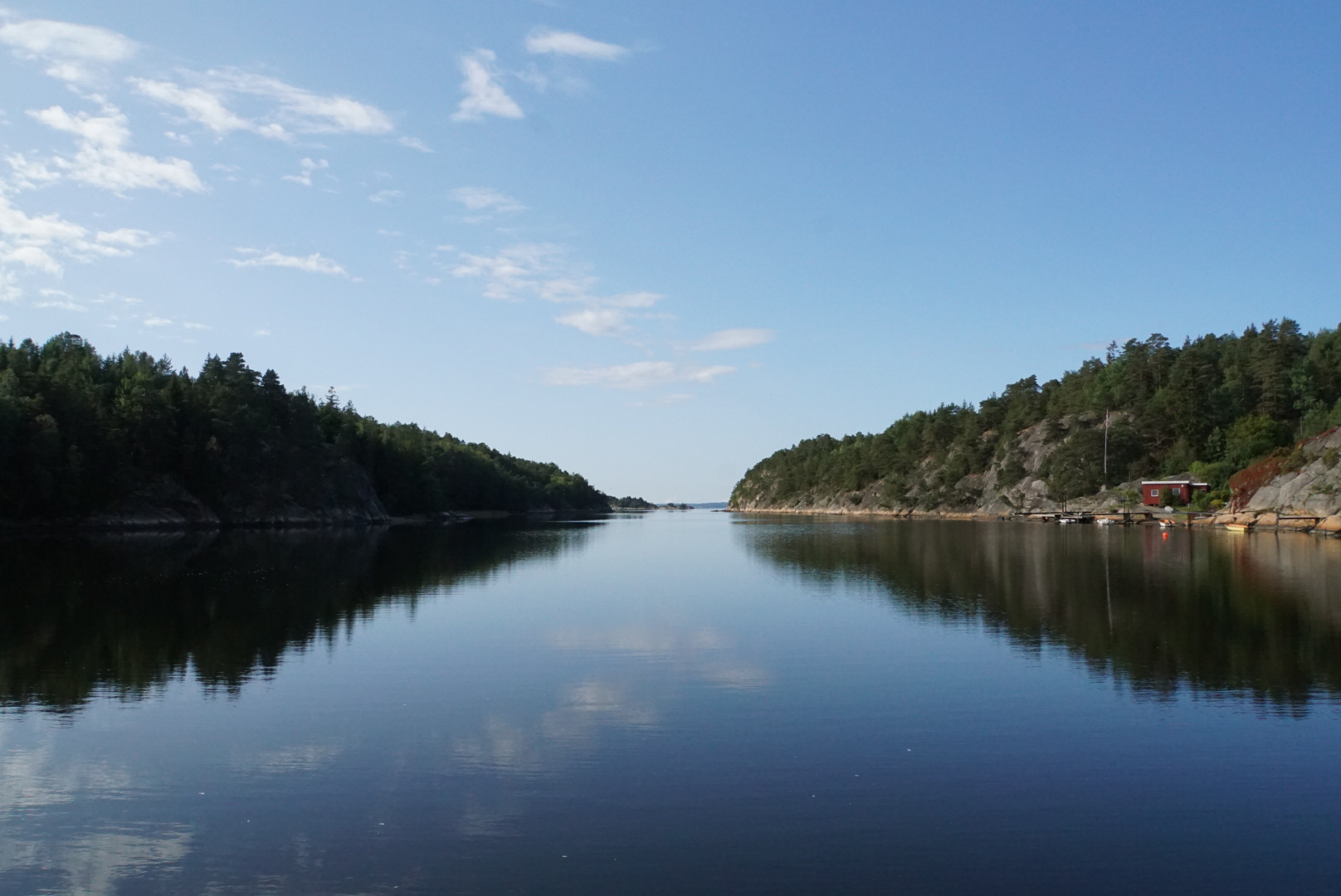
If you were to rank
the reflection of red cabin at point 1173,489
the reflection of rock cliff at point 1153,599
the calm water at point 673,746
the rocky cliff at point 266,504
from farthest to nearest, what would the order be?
1. the reflection of red cabin at point 1173,489
2. the rocky cliff at point 266,504
3. the reflection of rock cliff at point 1153,599
4. the calm water at point 673,746

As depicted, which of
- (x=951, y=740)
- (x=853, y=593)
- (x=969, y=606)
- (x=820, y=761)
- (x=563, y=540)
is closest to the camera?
(x=820, y=761)

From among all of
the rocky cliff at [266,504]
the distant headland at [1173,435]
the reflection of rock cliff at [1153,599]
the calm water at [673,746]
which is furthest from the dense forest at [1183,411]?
the rocky cliff at [266,504]

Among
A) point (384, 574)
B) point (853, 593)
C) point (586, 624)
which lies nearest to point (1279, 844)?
point (586, 624)

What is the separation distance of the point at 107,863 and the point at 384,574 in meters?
39.9

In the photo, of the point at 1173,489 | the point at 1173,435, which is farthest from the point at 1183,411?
the point at 1173,489

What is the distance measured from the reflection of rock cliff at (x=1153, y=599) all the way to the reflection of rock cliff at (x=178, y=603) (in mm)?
20666

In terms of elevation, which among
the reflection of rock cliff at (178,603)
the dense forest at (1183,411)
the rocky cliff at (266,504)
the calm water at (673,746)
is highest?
the dense forest at (1183,411)

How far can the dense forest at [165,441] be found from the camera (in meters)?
87.5

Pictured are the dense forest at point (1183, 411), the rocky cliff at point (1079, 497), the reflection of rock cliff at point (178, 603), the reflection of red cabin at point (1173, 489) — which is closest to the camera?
the reflection of rock cliff at point (178, 603)

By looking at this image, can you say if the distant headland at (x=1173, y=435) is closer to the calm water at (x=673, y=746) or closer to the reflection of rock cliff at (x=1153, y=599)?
the reflection of rock cliff at (x=1153, y=599)

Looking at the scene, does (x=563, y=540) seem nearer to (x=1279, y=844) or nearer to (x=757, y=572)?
(x=757, y=572)

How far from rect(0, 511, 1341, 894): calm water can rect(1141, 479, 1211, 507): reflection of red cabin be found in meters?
94.2

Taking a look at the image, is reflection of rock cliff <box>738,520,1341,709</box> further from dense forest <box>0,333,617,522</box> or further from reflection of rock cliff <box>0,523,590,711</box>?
dense forest <box>0,333,617,522</box>

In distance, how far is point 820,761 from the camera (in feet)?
47.1
